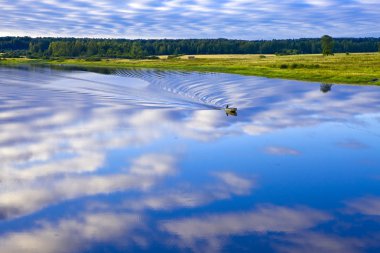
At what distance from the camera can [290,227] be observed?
16094 mm

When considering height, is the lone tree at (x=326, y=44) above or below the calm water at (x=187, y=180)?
above

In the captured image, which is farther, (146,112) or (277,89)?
(277,89)

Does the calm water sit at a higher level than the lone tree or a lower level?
lower

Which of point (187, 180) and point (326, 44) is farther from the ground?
point (326, 44)

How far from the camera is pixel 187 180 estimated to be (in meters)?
21.3

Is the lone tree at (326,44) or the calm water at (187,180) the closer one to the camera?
the calm water at (187,180)

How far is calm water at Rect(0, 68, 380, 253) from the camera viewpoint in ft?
50.1

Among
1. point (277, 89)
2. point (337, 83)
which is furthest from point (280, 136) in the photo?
point (337, 83)

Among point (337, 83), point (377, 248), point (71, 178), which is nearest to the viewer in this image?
point (377, 248)

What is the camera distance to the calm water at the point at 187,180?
15258mm

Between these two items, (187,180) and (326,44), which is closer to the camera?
(187,180)

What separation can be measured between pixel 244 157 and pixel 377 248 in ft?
37.3

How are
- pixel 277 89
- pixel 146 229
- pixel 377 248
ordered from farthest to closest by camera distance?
pixel 277 89 → pixel 146 229 → pixel 377 248

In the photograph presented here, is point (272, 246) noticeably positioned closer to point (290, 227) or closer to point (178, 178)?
point (290, 227)
